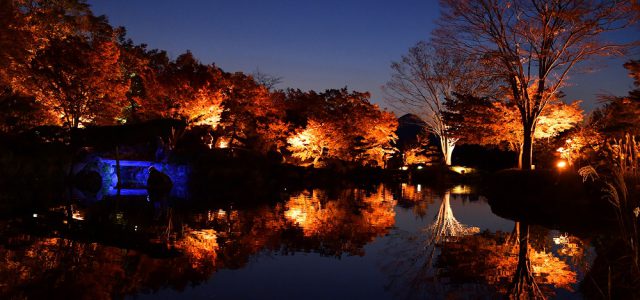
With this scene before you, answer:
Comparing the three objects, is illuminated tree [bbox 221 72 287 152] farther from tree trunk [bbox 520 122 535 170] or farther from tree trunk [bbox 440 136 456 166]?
tree trunk [bbox 520 122 535 170]

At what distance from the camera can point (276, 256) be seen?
331 inches

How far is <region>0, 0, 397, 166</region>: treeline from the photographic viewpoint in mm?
21969

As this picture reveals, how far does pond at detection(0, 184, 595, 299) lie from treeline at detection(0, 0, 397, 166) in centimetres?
1192

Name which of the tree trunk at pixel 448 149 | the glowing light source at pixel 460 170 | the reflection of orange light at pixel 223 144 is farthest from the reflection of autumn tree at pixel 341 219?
the tree trunk at pixel 448 149

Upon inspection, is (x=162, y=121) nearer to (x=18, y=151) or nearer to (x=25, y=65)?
(x=18, y=151)

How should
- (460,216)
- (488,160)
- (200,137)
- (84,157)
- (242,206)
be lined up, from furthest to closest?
(488,160) < (200,137) < (84,157) < (242,206) < (460,216)

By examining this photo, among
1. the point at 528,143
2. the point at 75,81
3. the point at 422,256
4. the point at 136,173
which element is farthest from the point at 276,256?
the point at 75,81

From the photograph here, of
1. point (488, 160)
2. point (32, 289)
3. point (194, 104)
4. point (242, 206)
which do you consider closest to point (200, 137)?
point (194, 104)

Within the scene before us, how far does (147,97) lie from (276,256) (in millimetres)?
22019

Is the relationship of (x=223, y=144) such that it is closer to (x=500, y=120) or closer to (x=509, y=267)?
(x=500, y=120)

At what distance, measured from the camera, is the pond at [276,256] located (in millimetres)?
6238

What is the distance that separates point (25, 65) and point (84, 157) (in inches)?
230

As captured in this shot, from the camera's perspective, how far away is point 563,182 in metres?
15.9

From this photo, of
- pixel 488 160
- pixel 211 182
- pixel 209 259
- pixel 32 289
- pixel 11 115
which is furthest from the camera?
pixel 488 160
